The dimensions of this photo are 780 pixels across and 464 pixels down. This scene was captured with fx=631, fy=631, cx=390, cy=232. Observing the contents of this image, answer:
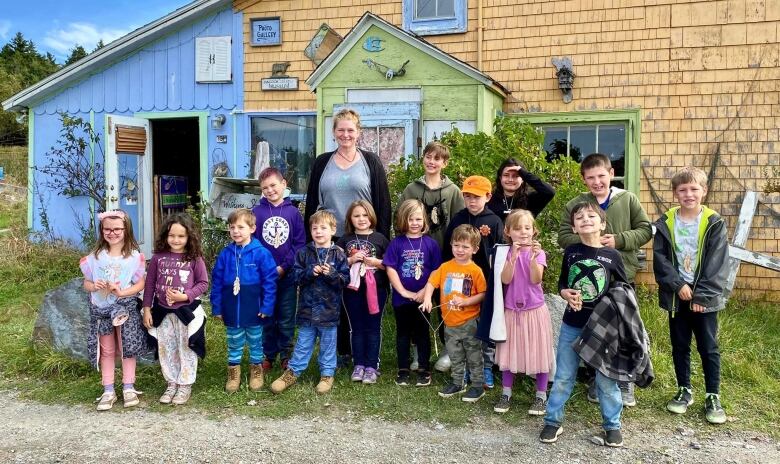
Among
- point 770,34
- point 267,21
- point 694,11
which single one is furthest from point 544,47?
point 267,21

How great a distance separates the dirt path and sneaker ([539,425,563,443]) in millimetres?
39

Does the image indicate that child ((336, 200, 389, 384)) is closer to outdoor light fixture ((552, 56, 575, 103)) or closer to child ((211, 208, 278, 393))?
child ((211, 208, 278, 393))

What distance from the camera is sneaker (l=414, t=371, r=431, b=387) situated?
14.5 ft

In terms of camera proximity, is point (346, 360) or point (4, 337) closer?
point (346, 360)

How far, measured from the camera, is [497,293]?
4.00 metres

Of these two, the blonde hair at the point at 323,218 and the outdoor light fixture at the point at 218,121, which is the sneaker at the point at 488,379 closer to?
the blonde hair at the point at 323,218

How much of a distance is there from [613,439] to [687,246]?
1.31 m

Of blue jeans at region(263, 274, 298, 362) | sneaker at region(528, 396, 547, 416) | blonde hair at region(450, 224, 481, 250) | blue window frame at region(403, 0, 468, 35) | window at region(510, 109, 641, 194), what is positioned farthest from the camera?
blue window frame at region(403, 0, 468, 35)

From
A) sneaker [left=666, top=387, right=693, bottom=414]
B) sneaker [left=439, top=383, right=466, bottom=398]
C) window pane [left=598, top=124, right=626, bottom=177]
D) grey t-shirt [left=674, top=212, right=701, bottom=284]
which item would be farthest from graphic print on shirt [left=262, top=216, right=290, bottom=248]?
window pane [left=598, top=124, right=626, bottom=177]

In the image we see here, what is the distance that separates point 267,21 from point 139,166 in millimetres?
2738

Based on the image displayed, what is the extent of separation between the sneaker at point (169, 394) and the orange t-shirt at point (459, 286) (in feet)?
6.19

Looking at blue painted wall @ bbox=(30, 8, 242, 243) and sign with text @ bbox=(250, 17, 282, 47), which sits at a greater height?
sign with text @ bbox=(250, 17, 282, 47)

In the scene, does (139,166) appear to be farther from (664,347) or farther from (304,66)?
(664,347)

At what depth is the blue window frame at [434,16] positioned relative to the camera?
8195 mm
